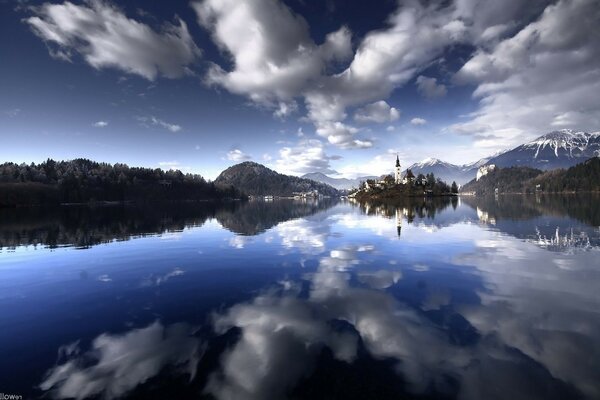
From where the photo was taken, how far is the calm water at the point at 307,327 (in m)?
10.6

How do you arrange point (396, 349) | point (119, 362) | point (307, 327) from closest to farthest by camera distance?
point (119, 362) → point (396, 349) → point (307, 327)

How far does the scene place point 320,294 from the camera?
20.5 metres

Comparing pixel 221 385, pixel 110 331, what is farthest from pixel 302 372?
pixel 110 331

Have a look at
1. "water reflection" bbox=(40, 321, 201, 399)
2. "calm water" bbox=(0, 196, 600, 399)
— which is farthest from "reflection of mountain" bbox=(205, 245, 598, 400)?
"water reflection" bbox=(40, 321, 201, 399)

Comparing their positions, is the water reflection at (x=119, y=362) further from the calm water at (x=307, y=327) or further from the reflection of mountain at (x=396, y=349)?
the reflection of mountain at (x=396, y=349)

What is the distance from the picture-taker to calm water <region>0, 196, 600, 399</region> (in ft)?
34.8

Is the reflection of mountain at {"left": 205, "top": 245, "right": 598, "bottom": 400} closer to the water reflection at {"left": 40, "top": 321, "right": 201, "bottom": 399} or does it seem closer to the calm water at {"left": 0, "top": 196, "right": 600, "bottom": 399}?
the calm water at {"left": 0, "top": 196, "right": 600, "bottom": 399}

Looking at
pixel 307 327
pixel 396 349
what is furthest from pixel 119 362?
pixel 396 349

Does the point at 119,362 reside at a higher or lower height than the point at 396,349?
higher

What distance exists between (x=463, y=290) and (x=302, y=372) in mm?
14717

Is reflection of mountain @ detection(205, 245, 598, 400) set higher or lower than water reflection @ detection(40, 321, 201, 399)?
lower

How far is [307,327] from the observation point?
15266mm

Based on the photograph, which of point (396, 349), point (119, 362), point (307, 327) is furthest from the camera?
point (307, 327)

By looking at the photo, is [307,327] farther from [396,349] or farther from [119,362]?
[119,362]
